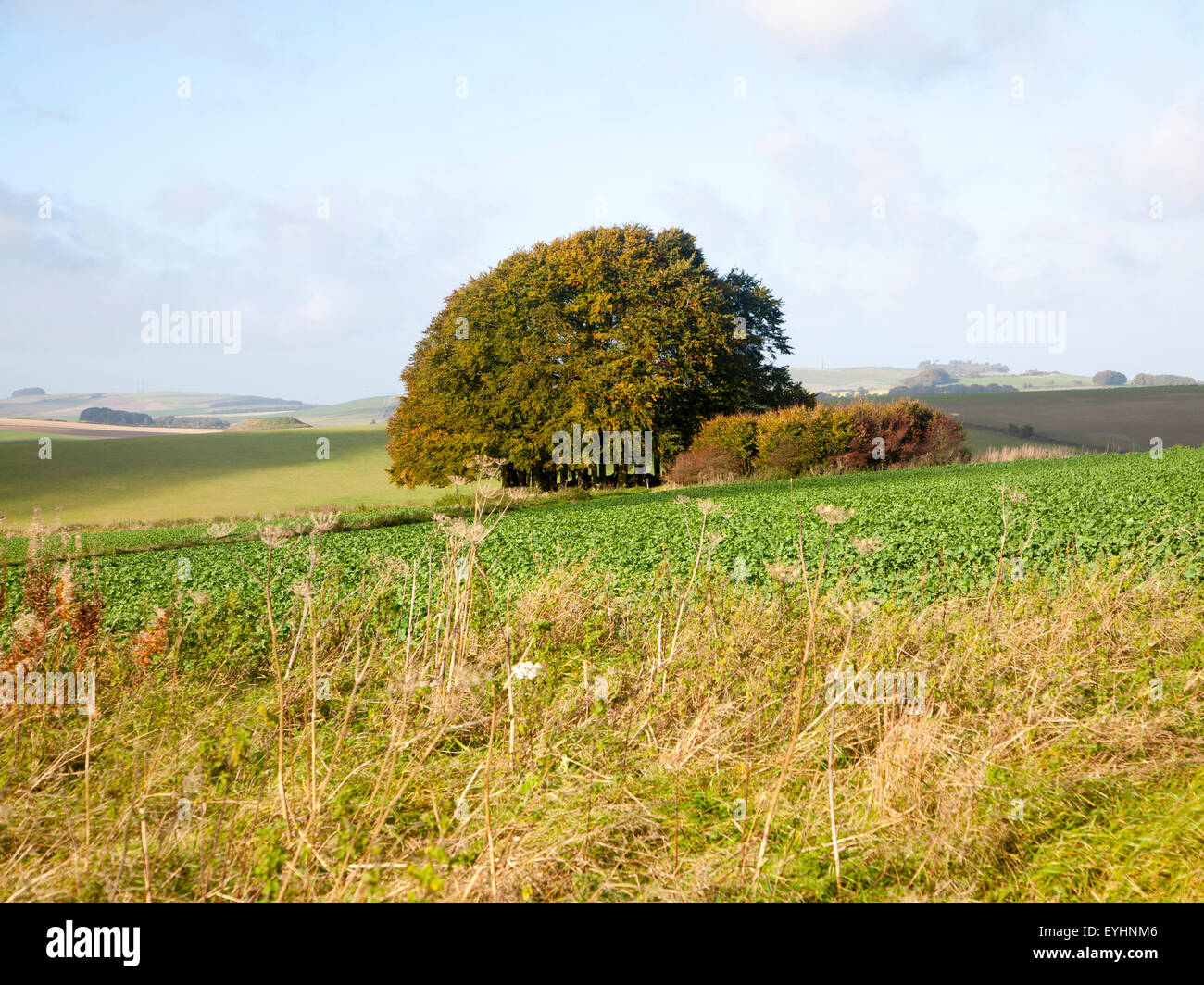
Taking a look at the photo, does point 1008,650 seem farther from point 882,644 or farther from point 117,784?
point 117,784

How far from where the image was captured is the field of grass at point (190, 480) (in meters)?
44.5

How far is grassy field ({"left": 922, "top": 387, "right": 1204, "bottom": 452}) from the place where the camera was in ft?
180

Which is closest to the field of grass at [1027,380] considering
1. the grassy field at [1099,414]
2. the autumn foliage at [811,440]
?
the grassy field at [1099,414]

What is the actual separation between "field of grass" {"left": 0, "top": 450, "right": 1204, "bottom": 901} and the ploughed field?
552 mm

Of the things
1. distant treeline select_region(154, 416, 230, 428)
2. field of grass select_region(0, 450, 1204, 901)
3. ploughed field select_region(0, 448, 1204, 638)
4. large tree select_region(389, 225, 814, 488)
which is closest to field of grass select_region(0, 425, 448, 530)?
large tree select_region(389, 225, 814, 488)

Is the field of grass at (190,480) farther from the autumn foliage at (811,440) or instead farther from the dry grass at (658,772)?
the dry grass at (658,772)

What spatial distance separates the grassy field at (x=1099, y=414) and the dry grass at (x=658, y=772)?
2027 inches

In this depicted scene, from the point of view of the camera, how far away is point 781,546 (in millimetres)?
11852

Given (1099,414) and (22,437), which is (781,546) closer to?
(1099,414)

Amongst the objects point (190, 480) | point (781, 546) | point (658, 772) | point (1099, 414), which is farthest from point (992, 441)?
point (190, 480)

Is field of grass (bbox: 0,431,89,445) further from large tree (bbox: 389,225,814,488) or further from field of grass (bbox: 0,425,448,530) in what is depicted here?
large tree (bbox: 389,225,814,488)

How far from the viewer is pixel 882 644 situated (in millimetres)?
6363
